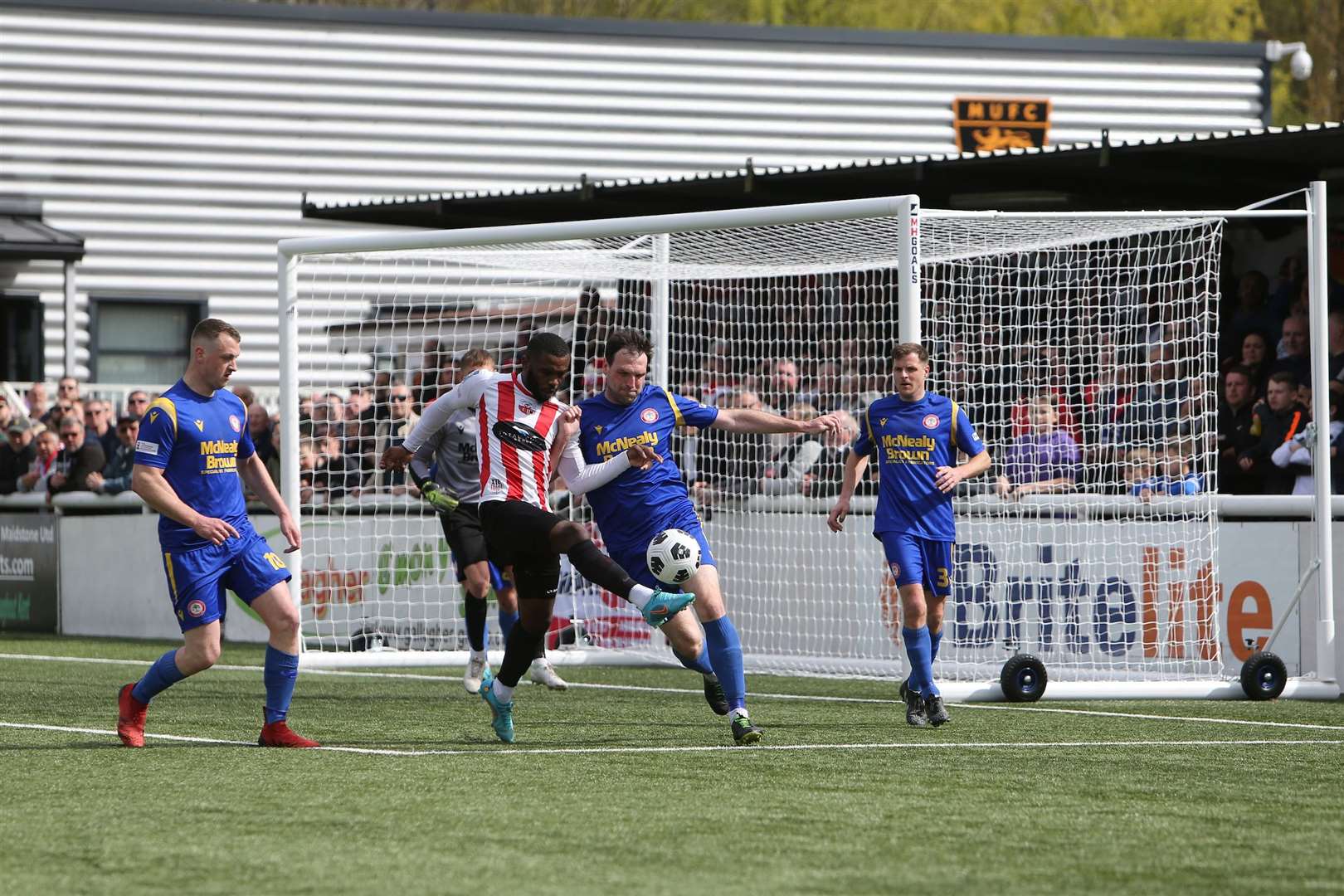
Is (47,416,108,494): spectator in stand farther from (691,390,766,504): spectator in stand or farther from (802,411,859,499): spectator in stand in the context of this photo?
(802,411,859,499): spectator in stand

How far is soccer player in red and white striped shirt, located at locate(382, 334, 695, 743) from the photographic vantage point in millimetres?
9094

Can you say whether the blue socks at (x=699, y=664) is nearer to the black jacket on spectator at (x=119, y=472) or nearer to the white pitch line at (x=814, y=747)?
the white pitch line at (x=814, y=747)

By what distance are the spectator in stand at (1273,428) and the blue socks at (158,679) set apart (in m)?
7.51

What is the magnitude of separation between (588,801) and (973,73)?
2121cm

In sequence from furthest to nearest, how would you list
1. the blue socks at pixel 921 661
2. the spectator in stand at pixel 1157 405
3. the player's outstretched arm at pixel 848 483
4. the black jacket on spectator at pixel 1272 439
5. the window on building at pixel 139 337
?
the window on building at pixel 139 337
the black jacket on spectator at pixel 1272 439
the spectator in stand at pixel 1157 405
the player's outstretched arm at pixel 848 483
the blue socks at pixel 921 661

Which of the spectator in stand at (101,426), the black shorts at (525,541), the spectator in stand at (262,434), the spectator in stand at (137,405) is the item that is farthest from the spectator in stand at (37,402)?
the black shorts at (525,541)

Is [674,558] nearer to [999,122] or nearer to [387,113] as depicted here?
[387,113]

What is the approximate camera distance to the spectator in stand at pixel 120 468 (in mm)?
18547

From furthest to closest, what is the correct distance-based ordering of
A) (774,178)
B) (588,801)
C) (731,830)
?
(774,178)
(588,801)
(731,830)

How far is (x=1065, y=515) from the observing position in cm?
1319

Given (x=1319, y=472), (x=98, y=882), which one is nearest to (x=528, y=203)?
(x=1319, y=472)

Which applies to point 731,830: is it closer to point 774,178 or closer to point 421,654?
point 421,654

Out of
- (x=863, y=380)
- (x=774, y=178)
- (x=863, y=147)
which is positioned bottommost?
(x=863, y=380)

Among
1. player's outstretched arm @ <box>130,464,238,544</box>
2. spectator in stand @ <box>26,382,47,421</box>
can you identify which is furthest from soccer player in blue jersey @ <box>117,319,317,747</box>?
spectator in stand @ <box>26,382,47,421</box>
